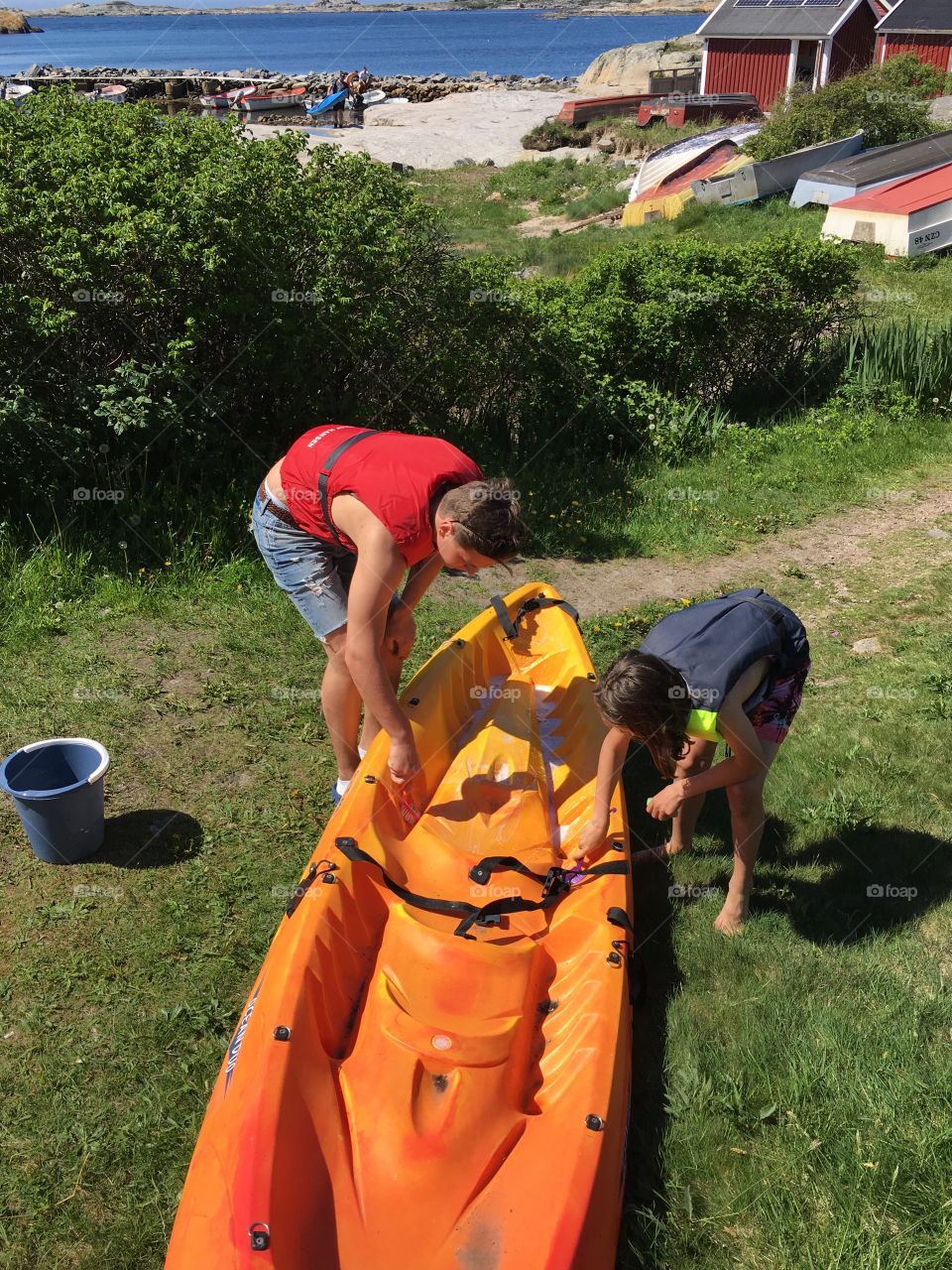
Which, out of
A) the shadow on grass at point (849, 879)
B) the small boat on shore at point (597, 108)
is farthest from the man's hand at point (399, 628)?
the small boat on shore at point (597, 108)

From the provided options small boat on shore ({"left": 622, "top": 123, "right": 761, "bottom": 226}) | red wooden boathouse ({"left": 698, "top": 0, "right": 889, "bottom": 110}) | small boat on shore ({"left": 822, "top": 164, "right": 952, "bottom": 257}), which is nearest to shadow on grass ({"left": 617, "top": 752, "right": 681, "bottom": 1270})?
small boat on shore ({"left": 822, "top": 164, "right": 952, "bottom": 257})

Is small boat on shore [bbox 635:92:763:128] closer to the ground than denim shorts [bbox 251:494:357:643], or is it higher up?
higher up

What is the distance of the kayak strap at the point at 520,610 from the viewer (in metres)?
5.01

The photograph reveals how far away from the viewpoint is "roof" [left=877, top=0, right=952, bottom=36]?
2880cm

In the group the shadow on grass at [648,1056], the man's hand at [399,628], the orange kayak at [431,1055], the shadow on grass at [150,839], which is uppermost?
the man's hand at [399,628]

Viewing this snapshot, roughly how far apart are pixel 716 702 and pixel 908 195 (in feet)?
47.7

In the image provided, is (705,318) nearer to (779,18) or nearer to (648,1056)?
(648,1056)

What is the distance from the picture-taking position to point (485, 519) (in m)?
3.26

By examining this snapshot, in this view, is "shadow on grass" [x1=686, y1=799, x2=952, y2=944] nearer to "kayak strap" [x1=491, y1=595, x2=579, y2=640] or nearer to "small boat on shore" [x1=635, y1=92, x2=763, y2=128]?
"kayak strap" [x1=491, y1=595, x2=579, y2=640]

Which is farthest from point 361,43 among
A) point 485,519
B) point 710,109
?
point 485,519

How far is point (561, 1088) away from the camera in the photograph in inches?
112

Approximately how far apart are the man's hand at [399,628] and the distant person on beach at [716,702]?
1.03 metres

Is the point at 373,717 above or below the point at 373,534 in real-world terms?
below

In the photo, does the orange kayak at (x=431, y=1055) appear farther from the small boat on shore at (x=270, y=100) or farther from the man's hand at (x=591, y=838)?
the small boat on shore at (x=270, y=100)
